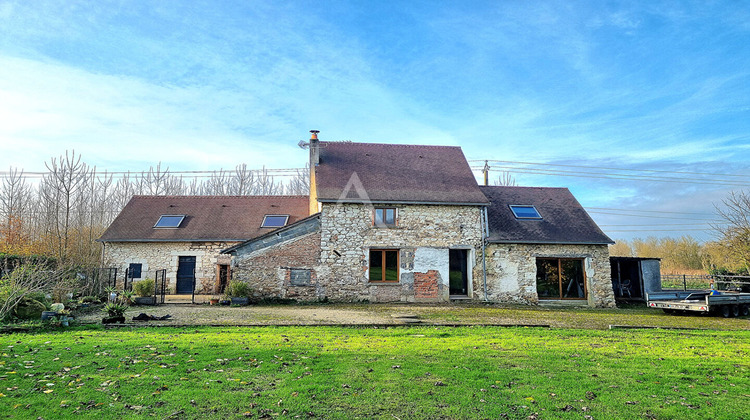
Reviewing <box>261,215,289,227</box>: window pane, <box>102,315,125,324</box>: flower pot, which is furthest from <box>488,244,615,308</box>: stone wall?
<box>102,315,125,324</box>: flower pot

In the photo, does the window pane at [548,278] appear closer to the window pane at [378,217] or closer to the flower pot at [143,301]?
the window pane at [378,217]

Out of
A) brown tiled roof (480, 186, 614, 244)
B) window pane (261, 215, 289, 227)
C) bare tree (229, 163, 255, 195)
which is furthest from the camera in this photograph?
bare tree (229, 163, 255, 195)

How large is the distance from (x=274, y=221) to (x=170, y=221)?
188 inches

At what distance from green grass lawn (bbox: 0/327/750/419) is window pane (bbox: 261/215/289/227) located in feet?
39.3

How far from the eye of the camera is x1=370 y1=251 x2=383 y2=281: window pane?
16922 millimetres

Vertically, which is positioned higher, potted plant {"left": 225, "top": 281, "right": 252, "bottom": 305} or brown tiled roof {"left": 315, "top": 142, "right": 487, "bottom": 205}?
brown tiled roof {"left": 315, "top": 142, "right": 487, "bottom": 205}

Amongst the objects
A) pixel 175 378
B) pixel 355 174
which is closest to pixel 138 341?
pixel 175 378

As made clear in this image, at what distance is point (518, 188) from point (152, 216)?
17.6 meters

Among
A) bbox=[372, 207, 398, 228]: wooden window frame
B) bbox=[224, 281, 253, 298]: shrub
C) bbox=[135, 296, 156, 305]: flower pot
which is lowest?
bbox=[135, 296, 156, 305]: flower pot

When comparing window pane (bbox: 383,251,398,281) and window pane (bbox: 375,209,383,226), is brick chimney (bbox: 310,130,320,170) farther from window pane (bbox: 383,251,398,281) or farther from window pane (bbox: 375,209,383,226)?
window pane (bbox: 383,251,398,281)

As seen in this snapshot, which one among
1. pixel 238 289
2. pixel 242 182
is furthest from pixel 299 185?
pixel 238 289

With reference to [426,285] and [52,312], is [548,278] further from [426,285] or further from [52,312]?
[52,312]

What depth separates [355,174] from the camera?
1814 cm

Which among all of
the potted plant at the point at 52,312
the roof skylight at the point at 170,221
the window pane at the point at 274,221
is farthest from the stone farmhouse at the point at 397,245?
the potted plant at the point at 52,312
